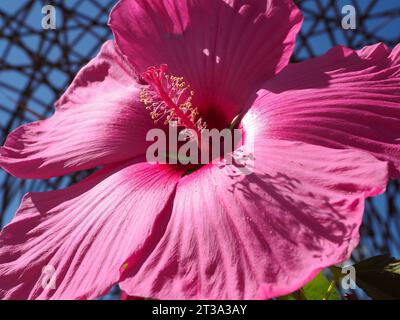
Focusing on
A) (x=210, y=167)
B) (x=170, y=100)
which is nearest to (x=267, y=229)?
(x=210, y=167)

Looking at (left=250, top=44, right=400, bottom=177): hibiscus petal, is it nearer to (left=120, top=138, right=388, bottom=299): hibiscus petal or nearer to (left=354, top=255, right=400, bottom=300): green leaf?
(left=120, top=138, right=388, bottom=299): hibiscus petal

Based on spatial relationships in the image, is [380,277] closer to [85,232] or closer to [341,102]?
[341,102]

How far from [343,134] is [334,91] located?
51mm

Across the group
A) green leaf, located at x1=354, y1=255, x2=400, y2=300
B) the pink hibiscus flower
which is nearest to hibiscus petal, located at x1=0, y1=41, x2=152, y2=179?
the pink hibiscus flower

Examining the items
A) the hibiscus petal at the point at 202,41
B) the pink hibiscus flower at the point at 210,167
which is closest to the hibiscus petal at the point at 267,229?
the pink hibiscus flower at the point at 210,167

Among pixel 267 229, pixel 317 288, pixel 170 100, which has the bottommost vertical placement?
pixel 317 288

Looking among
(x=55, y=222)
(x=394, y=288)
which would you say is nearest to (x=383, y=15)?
(x=394, y=288)

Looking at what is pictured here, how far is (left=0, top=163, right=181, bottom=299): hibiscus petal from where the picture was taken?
1.33ft

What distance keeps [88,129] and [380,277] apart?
0.36 m

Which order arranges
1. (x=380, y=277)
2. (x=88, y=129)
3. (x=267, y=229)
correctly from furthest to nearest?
(x=88, y=129) < (x=380, y=277) < (x=267, y=229)

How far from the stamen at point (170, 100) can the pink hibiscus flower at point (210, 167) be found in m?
0.02

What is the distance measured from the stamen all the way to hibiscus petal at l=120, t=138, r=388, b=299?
158 mm

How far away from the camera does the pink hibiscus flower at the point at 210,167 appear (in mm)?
355

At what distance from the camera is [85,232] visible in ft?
1.50
